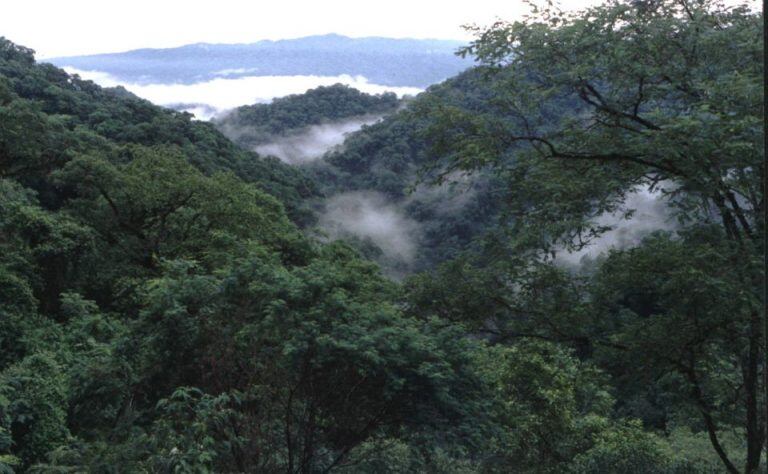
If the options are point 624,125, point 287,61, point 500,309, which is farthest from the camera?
point 287,61

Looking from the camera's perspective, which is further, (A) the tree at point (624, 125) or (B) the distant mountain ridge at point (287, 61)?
(B) the distant mountain ridge at point (287, 61)

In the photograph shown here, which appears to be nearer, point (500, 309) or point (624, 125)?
point (624, 125)

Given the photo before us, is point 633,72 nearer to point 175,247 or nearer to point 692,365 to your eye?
point 692,365

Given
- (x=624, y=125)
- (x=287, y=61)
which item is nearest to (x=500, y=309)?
(x=624, y=125)

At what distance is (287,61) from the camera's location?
14838cm

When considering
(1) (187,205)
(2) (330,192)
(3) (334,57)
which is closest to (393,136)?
(2) (330,192)

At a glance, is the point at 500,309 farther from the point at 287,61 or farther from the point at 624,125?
the point at 287,61

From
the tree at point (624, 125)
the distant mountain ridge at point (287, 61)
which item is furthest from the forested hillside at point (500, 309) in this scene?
the distant mountain ridge at point (287, 61)

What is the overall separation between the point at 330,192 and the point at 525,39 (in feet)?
174

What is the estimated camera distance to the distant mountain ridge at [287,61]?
129000mm

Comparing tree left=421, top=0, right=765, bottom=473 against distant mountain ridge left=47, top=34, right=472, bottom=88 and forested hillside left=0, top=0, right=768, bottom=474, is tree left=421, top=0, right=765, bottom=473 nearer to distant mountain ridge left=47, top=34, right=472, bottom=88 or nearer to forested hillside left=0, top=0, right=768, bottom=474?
forested hillside left=0, top=0, right=768, bottom=474

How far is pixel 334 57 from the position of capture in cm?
14862

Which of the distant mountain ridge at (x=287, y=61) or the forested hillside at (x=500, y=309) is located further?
the distant mountain ridge at (x=287, y=61)

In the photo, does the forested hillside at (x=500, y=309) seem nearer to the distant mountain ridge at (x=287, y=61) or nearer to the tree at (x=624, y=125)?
the tree at (x=624, y=125)
